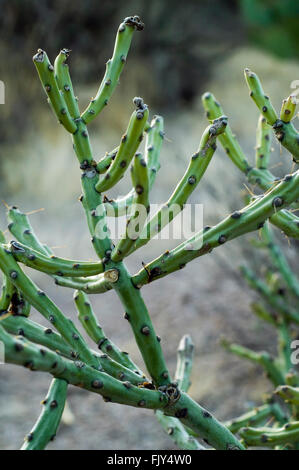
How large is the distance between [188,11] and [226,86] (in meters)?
1.46

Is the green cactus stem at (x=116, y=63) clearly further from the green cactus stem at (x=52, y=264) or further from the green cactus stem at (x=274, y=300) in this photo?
the green cactus stem at (x=274, y=300)

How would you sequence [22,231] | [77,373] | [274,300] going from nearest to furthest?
1. [77,373]
2. [22,231]
3. [274,300]

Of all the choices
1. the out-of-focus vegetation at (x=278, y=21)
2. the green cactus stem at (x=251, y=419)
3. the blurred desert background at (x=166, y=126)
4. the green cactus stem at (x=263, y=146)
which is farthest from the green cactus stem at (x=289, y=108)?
the out-of-focus vegetation at (x=278, y=21)

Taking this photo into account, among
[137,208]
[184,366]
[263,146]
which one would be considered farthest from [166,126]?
[137,208]

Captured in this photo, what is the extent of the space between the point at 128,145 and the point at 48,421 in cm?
58

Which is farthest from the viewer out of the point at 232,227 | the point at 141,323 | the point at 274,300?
the point at 274,300

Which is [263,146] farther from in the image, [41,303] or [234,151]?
[41,303]

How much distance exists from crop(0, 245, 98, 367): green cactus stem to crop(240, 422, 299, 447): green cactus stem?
647mm

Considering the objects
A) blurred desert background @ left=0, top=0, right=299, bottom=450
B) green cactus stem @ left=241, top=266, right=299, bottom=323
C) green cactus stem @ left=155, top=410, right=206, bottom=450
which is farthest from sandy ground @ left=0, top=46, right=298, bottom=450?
green cactus stem @ left=155, top=410, right=206, bottom=450

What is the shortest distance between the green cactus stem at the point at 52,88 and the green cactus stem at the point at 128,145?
146 mm

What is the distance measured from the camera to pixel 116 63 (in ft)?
4.46

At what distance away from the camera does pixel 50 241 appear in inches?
245

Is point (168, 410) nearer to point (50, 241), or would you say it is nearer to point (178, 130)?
point (50, 241)

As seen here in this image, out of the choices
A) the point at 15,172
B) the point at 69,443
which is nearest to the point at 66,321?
the point at 69,443
